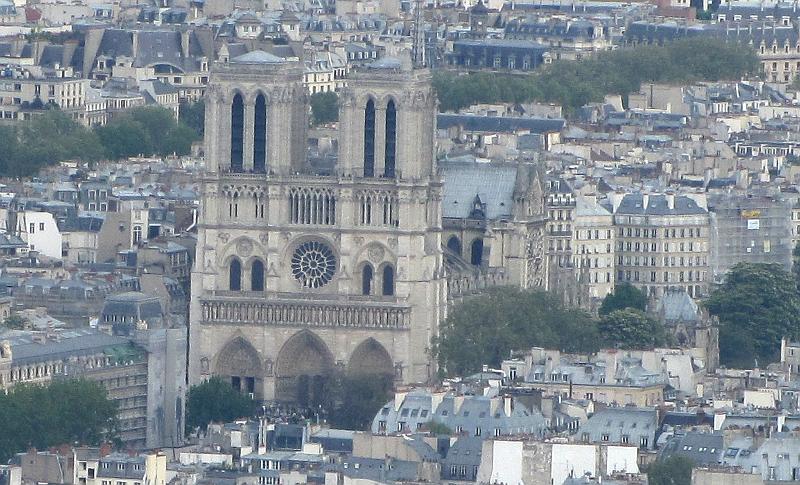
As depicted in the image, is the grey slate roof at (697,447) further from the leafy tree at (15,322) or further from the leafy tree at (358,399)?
the leafy tree at (15,322)

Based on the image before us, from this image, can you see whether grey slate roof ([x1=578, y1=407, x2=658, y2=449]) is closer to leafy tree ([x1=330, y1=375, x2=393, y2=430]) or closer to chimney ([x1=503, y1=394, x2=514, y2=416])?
chimney ([x1=503, y1=394, x2=514, y2=416])

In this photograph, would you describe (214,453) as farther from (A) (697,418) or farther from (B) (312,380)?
(B) (312,380)

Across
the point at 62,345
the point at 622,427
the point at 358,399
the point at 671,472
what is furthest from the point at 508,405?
the point at 62,345

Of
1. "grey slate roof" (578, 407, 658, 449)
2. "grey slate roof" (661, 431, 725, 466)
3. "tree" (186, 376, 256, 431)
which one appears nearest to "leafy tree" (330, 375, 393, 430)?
"tree" (186, 376, 256, 431)

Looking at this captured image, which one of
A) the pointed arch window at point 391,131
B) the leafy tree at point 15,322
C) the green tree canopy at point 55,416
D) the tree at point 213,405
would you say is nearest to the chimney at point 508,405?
the green tree canopy at point 55,416

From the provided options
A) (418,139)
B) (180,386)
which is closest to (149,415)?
(180,386)

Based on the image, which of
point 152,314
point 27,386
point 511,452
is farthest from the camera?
point 152,314
